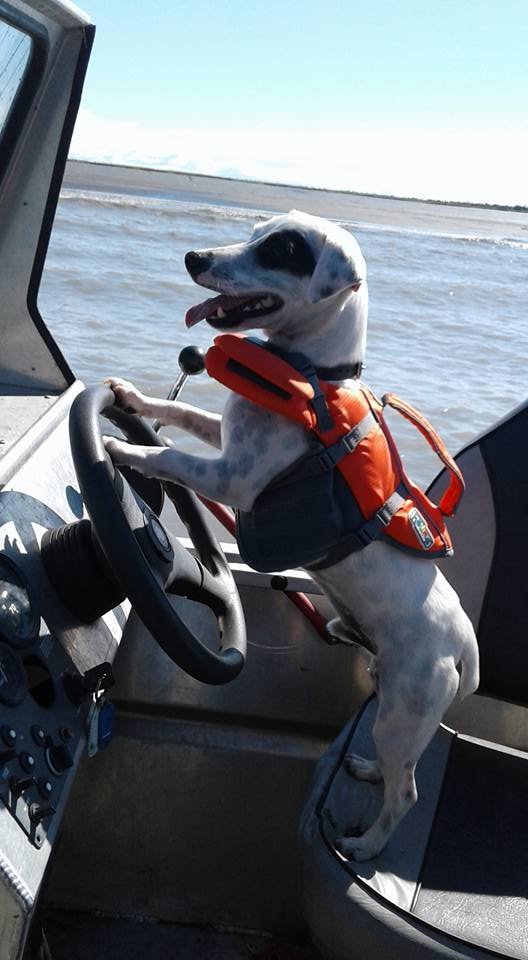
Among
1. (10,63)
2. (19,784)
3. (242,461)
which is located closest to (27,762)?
(19,784)

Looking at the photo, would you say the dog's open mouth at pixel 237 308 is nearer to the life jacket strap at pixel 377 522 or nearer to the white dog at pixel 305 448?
the white dog at pixel 305 448

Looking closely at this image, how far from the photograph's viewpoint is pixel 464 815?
2.08m

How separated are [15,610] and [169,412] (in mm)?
590

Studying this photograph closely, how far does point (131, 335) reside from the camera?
22.8ft

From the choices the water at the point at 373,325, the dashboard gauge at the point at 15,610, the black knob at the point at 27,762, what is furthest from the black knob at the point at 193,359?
the water at the point at 373,325

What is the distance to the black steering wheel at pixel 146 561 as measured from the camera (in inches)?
56.8

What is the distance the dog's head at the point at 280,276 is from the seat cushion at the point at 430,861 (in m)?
0.90

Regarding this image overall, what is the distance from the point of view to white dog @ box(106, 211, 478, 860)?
1762mm

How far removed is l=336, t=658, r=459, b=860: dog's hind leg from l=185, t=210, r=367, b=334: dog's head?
0.69 m

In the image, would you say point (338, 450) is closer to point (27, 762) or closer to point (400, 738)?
point (400, 738)

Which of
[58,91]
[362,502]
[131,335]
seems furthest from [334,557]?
[131,335]

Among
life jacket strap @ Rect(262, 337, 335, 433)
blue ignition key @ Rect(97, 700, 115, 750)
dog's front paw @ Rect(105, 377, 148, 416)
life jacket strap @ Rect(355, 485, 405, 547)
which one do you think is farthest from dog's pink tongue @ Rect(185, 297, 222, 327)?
blue ignition key @ Rect(97, 700, 115, 750)

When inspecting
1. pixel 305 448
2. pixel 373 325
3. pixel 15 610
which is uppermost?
pixel 305 448

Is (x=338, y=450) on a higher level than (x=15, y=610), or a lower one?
higher
